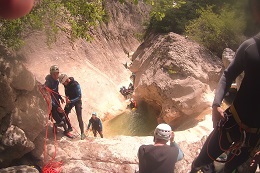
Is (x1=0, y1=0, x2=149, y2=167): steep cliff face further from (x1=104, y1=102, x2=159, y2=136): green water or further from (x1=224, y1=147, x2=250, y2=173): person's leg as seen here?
(x1=224, y1=147, x2=250, y2=173): person's leg

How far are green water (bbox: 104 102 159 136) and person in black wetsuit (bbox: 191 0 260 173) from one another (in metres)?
9.62

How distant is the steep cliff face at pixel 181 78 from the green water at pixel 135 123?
1210 millimetres

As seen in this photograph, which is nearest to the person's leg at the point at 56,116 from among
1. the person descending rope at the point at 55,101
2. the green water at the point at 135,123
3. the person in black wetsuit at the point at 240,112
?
the person descending rope at the point at 55,101

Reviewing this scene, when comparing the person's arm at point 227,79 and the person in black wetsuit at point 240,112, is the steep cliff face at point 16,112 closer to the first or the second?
the person in black wetsuit at point 240,112

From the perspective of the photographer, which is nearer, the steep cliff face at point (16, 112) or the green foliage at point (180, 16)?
the steep cliff face at point (16, 112)

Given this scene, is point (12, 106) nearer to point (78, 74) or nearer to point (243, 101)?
point (243, 101)

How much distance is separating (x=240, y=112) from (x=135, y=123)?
11.5 meters

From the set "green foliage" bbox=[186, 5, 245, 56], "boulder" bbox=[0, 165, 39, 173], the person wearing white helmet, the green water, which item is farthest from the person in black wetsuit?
"green foliage" bbox=[186, 5, 245, 56]

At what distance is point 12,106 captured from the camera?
4.54 meters

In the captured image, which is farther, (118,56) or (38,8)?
(118,56)

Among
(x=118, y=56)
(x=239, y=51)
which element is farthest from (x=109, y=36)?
(x=239, y=51)

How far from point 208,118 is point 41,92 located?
6.93 metres

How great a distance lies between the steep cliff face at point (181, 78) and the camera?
11094 millimetres

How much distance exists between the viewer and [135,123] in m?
13.9
